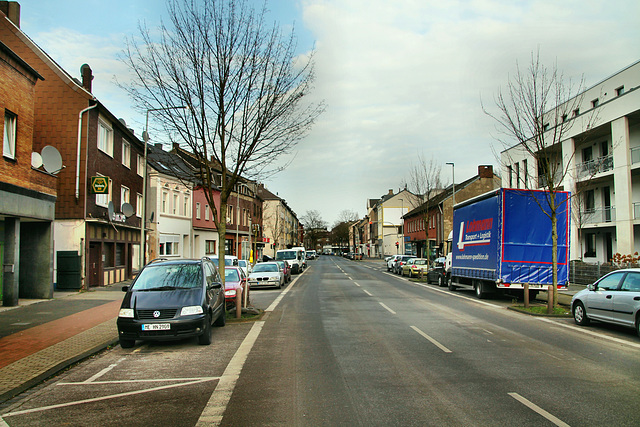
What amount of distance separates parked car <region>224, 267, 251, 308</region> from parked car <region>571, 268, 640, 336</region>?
29.4ft

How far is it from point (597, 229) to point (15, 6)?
35260 mm

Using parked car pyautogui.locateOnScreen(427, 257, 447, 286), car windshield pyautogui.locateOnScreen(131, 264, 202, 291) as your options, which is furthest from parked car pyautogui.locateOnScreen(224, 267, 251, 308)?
parked car pyautogui.locateOnScreen(427, 257, 447, 286)

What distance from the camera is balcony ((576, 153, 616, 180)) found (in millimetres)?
29766

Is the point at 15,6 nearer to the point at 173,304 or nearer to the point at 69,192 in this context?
the point at 69,192

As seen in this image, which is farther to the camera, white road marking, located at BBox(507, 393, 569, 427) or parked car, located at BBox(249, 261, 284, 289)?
parked car, located at BBox(249, 261, 284, 289)

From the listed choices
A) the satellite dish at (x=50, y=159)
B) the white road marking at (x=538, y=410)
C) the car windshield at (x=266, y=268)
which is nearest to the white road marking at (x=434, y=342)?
the white road marking at (x=538, y=410)

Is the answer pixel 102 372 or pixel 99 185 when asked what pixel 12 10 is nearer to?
pixel 99 185

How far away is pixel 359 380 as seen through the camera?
22.1 feet

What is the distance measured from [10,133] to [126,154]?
1365 cm

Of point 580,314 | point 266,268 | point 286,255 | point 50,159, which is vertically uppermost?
point 50,159

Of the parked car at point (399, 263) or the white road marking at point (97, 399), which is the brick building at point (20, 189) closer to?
the white road marking at point (97, 399)

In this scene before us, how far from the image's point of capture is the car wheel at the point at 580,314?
40.6ft

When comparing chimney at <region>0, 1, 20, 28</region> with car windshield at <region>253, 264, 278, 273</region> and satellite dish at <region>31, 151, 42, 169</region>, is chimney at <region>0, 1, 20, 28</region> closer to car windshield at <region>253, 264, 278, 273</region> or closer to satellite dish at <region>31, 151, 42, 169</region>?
satellite dish at <region>31, 151, 42, 169</region>

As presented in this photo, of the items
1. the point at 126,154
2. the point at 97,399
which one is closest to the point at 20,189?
the point at 97,399
